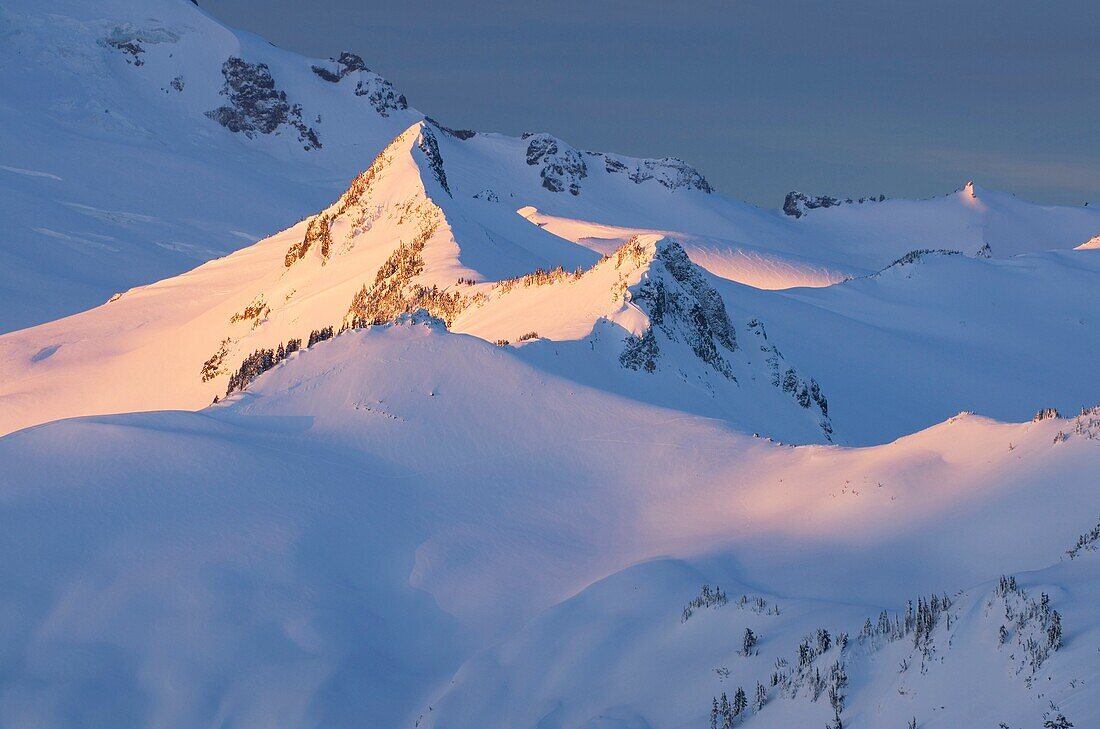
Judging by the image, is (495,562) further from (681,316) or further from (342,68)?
(342,68)

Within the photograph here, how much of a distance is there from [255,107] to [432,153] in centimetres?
10186

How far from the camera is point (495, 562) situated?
1677 cm

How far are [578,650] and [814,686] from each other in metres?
3.54

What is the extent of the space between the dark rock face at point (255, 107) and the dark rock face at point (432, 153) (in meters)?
95.9

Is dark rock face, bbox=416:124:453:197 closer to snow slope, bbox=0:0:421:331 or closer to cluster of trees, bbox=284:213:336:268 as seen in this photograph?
cluster of trees, bbox=284:213:336:268

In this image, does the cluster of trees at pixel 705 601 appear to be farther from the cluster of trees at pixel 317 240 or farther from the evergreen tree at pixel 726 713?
the cluster of trees at pixel 317 240

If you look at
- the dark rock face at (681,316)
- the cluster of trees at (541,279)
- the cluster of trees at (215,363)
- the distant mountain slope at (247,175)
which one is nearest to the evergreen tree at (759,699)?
the dark rock face at (681,316)

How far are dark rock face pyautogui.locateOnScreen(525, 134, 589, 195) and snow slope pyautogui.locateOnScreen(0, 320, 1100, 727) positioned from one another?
11523cm

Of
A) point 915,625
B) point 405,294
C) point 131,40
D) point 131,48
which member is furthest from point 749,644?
point 131,40

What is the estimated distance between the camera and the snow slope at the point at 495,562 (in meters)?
12.2

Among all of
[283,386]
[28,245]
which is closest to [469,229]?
[283,386]

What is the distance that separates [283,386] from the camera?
906 inches

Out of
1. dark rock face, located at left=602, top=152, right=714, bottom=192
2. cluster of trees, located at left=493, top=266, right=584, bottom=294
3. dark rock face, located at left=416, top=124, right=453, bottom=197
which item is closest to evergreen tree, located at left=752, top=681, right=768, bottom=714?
cluster of trees, located at left=493, top=266, right=584, bottom=294

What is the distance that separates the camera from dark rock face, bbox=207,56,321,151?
143 m
